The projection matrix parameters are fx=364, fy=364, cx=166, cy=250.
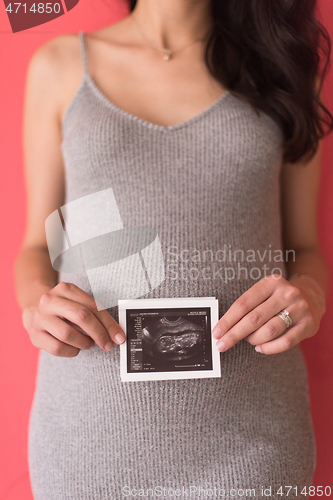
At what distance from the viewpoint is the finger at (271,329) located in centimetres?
64

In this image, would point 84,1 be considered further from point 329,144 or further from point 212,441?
point 212,441

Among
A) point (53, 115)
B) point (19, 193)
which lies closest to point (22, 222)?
point (19, 193)

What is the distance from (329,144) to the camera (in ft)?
3.46

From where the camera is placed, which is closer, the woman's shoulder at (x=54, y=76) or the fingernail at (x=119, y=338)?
the fingernail at (x=119, y=338)

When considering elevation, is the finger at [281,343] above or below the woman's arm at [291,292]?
below

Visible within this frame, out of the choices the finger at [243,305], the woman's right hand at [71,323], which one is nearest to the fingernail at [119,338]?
the woman's right hand at [71,323]

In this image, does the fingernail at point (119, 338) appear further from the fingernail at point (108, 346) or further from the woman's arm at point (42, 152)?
the woman's arm at point (42, 152)

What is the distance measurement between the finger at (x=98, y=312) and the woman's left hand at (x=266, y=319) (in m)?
0.16

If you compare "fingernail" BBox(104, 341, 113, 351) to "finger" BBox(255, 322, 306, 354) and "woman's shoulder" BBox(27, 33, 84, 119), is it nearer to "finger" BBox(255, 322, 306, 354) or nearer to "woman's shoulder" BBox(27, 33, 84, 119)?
"finger" BBox(255, 322, 306, 354)

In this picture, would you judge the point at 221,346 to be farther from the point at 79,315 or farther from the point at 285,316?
the point at 79,315

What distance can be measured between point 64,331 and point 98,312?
6 centimetres

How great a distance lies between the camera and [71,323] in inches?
25.1

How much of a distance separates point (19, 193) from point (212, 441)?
2.24 feet

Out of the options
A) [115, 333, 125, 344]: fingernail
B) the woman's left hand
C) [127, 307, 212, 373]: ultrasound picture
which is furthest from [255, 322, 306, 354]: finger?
[115, 333, 125, 344]: fingernail
